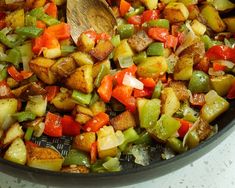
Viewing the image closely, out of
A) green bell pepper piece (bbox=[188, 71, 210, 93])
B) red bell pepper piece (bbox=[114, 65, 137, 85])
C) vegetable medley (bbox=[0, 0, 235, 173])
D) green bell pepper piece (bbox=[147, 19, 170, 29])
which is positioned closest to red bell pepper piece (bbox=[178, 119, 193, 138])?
vegetable medley (bbox=[0, 0, 235, 173])

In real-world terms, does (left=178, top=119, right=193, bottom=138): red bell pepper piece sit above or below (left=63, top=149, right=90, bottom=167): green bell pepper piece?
above

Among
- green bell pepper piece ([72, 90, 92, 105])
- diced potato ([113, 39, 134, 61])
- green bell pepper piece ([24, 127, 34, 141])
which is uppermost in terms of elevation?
diced potato ([113, 39, 134, 61])

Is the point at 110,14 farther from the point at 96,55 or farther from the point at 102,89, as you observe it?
the point at 102,89

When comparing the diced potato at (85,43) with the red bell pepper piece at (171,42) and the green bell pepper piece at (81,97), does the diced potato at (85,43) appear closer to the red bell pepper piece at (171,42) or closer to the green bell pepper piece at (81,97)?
the green bell pepper piece at (81,97)

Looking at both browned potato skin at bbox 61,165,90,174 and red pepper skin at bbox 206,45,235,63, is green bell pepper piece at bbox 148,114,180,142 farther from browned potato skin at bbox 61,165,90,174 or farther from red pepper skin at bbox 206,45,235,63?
red pepper skin at bbox 206,45,235,63

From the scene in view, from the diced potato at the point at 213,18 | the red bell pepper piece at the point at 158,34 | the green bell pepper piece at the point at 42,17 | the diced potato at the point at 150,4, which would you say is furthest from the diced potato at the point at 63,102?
the diced potato at the point at 213,18

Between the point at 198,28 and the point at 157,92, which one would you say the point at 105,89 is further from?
the point at 198,28

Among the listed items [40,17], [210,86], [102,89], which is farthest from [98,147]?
[40,17]
